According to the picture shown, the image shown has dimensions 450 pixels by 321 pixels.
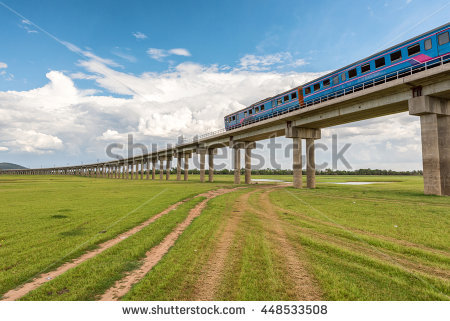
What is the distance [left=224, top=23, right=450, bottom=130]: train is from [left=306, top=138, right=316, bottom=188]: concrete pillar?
734cm

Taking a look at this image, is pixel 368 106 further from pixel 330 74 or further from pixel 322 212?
pixel 322 212

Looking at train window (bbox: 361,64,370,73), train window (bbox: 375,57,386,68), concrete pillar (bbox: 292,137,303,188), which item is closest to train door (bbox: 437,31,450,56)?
train window (bbox: 375,57,386,68)

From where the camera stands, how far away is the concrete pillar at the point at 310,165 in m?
39.8

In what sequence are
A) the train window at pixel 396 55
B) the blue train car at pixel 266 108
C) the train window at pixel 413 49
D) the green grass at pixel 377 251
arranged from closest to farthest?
1. the green grass at pixel 377 251
2. the train window at pixel 413 49
3. the train window at pixel 396 55
4. the blue train car at pixel 266 108

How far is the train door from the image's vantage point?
20.6m

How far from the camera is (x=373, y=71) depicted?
26.5 metres

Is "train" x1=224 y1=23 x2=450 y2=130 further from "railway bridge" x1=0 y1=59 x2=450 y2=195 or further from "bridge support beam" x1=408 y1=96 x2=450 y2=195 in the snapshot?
"bridge support beam" x1=408 y1=96 x2=450 y2=195

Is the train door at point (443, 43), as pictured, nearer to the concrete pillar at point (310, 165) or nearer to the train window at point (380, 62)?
the train window at point (380, 62)

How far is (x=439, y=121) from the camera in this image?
25.5 metres

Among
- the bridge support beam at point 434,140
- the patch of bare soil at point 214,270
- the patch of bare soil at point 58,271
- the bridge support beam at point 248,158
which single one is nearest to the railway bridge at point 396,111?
the bridge support beam at point 434,140

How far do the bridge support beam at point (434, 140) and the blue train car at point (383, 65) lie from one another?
397 centimetres

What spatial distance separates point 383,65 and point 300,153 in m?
17.2

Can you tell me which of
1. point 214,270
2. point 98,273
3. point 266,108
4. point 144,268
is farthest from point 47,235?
point 266,108

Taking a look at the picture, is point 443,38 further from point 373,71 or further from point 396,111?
point 396,111
